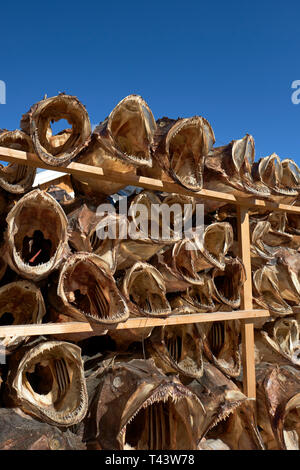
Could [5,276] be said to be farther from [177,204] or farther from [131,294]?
[177,204]

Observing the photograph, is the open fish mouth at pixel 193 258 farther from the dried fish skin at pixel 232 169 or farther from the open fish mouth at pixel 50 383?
the open fish mouth at pixel 50 383

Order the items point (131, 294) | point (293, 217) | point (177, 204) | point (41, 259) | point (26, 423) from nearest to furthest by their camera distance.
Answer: point (26, 423)
point (41, 259)
point (131, 294)
point (177, 204)
point (293, 217)

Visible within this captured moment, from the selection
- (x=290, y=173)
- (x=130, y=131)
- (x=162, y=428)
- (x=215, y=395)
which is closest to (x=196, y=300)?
(x=215, y=395)

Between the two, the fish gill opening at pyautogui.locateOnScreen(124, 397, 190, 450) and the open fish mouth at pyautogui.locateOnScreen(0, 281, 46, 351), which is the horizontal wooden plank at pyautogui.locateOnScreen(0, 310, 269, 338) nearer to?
the open fish mouth at pyautogui.locateOnScreen(0, 281, 46, 351)

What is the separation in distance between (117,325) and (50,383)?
410 mm

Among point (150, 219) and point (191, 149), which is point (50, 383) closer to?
point (150, 219)

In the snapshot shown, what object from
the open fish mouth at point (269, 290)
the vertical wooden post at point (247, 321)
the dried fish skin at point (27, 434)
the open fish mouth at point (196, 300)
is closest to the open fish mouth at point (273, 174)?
the vertical wooden post at point (247, 321)

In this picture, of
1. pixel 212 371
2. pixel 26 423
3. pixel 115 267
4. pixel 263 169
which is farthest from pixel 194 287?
pixel 26 423

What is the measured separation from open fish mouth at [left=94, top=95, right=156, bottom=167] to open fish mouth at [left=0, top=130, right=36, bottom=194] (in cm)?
35

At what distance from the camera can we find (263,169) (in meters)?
2.85

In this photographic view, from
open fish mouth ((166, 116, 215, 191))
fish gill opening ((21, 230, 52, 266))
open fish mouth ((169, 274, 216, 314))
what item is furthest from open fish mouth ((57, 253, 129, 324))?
open fish mouth ((166, 116, 215, 191))

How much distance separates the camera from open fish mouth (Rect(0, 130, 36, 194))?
1.88m

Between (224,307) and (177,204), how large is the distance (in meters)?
0.75

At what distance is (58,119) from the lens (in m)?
2.00
